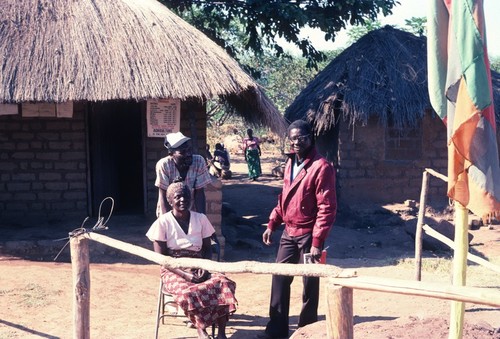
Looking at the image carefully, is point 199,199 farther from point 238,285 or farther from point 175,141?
point 238,285

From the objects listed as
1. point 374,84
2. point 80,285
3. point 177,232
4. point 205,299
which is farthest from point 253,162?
point 80,285

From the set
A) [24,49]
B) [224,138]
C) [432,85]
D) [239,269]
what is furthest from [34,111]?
[224,138]

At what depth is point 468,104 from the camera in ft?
10.9

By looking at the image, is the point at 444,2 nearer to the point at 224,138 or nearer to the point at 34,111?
the point at 34,111

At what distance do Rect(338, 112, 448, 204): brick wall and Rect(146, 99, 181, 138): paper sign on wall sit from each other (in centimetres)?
434

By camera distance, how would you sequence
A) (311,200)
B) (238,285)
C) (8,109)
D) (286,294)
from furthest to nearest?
1. (8,109)
2. (238,285)
3. (286,294)
4. (311,200)

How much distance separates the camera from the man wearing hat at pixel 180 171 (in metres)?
5.74

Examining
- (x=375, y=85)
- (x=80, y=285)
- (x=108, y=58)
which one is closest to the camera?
(x=80, y=285)

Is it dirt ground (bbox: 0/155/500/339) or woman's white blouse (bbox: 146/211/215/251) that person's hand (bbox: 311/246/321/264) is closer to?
dirt ground (bbox: 0/155/500/339)

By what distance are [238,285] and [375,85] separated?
19.5 ft

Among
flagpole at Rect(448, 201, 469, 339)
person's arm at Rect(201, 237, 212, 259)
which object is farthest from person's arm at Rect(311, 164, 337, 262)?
flagpole at Rect(448, 201, 469, 339)

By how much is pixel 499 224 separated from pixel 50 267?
745 cm

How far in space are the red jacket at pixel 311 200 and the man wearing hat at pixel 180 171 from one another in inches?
35.3

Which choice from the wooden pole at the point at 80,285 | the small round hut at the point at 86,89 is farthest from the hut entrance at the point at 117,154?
the wooden pole at the point at 80,285
